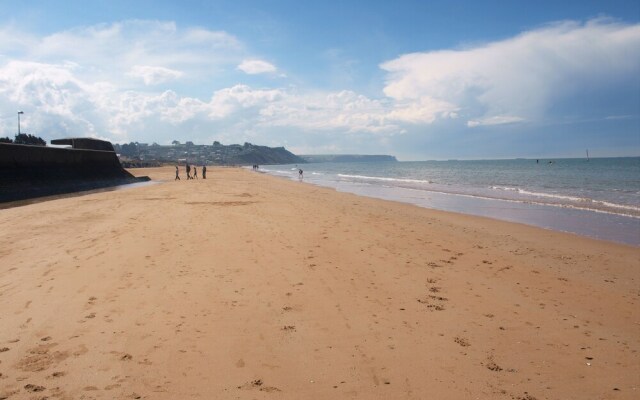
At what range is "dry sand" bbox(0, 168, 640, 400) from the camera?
152 inches

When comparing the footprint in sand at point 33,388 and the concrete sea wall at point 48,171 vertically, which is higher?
the concrete sea wall at point 48,171

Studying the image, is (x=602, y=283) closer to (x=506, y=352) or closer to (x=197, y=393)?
(x=506, y=352)

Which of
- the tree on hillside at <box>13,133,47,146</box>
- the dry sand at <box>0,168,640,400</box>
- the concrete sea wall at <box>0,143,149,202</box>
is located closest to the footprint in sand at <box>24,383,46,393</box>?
the dry sand at <box>0,168,640,400</box>

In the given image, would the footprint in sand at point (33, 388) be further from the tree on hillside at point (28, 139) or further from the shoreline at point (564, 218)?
the tree on hillside at point (28, 139)

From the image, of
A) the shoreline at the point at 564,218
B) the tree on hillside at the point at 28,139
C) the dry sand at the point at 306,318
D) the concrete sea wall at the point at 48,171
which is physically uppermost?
the tree on hillside at the point at 28,139

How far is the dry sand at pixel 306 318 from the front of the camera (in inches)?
152

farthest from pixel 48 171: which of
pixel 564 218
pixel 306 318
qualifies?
pixel 564 218

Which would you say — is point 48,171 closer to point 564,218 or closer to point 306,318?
point 306,318

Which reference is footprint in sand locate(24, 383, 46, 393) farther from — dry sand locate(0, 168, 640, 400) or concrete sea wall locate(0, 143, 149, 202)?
concrete sea wall locate(0, 143, 149, 202)

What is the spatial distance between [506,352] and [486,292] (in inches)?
87.4

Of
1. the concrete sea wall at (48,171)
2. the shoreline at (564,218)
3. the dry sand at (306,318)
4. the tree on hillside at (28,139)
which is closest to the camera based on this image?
the dry sand at (306,318)

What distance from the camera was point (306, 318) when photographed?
5355 mm

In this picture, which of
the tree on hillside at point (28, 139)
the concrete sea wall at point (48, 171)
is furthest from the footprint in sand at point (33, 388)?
the tree on hillside at point (28, 139)

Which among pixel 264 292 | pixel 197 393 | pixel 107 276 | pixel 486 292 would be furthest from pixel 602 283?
pixel 107 276
